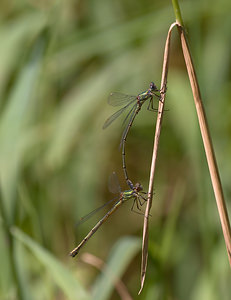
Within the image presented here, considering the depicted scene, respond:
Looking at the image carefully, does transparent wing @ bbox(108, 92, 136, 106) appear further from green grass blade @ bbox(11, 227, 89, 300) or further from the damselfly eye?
green grass blade @ bbox(11, 227, 89, 300)

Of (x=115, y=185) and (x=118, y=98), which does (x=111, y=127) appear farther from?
(x=115, y=185)

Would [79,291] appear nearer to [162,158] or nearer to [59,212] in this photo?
[59,212]

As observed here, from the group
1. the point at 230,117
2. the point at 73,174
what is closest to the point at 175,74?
the point at 230,117

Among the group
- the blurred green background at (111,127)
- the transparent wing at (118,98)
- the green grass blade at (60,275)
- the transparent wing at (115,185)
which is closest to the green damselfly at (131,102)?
the transparent wing at (118,98)

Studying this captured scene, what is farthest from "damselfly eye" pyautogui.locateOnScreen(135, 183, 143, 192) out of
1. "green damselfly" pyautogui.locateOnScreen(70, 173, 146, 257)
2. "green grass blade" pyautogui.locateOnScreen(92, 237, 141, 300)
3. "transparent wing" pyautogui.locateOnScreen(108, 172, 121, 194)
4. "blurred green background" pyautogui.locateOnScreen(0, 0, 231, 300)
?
"blurred green background" pyautogui.locateOnScreen(0, 0, 231, 300)

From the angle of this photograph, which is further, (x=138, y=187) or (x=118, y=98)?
(x=118, y=98)

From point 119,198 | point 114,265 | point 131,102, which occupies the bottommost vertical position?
point 114,265

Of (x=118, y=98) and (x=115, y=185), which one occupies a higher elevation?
(x=118, y=98)

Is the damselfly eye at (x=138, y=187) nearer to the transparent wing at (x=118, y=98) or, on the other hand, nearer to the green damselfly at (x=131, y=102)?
the green damselfly at (x=131, y=102)

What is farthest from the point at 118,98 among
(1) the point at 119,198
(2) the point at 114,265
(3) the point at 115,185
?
(2) the point at 114,265

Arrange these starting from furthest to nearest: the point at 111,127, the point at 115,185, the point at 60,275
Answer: the point at 111,127 → the point at 115,185 → the point at 60,275

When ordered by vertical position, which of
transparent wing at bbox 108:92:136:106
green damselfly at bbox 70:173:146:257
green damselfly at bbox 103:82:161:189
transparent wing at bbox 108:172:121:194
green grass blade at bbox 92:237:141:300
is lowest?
green grass blade at bbox 92:237:141:300

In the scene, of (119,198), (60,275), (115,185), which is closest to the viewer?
(60,275)
